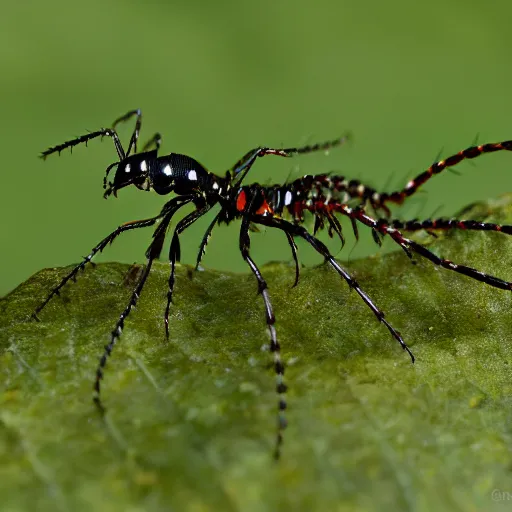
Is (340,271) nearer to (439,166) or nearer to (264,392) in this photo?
(264,392)

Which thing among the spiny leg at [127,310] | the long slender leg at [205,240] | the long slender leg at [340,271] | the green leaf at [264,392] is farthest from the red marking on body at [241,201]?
the green leaf at [264,392]

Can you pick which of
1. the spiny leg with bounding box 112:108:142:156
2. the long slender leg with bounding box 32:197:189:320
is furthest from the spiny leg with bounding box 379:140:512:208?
the spiny leg with bounding box 112:108:142:156

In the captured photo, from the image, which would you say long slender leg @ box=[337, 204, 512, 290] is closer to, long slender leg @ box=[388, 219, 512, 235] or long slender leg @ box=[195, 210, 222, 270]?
long slender leg @ box=[388, 219, 512, 235]

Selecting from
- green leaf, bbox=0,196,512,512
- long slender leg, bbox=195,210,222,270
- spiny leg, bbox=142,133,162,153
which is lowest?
green leaf, bbox=0,196,512,512

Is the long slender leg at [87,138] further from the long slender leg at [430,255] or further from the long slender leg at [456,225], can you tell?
the long slender leg at [456,225]

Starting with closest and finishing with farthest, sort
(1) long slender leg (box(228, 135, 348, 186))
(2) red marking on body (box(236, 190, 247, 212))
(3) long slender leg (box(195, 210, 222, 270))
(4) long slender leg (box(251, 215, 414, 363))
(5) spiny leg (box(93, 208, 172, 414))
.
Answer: (5) spiny leg (box(93, 208, 172, 414))
(4) long slender leg (box(251, 215, 414, 363))
(3) long slender leg (box(195, 210, 222, 270))
(2) red marking on body (box(236, 190, 247, 212))
(1) long slender leg (box(228, 135, 348, 186))

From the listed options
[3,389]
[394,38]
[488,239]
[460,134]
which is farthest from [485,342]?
[394,38]
